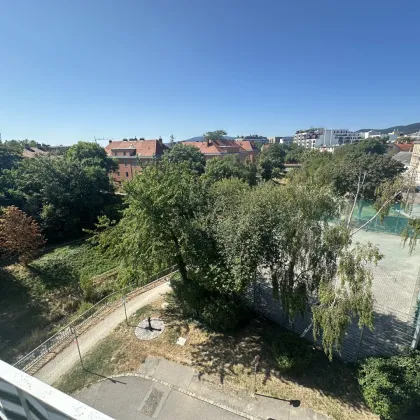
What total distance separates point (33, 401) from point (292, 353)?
10.4 m

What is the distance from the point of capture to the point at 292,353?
1007 centimetres

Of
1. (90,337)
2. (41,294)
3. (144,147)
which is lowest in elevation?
(41,294)

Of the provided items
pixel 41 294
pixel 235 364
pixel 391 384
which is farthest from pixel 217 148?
pixel 391 384

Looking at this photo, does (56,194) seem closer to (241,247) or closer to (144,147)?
(241,247)

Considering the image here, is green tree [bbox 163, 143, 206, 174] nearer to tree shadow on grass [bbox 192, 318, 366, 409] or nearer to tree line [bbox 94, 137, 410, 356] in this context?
tree line [bbox 94, 137, 410, 356]

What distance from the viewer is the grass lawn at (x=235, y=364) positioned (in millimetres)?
9312

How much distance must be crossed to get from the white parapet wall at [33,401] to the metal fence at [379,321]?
1093 cm

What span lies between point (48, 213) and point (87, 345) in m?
20.6

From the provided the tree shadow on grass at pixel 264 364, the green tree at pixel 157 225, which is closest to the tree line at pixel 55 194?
the green tree at pixel 157 225

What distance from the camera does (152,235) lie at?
11367 millimetres

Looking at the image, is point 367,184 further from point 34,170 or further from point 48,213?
point 34,170

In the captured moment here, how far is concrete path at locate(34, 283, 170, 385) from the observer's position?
11.1 m

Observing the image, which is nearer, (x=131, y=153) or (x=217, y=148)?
(x=131, y=153)

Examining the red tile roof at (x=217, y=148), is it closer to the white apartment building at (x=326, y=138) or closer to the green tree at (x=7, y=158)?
the green tree at (x=7, y=158)
